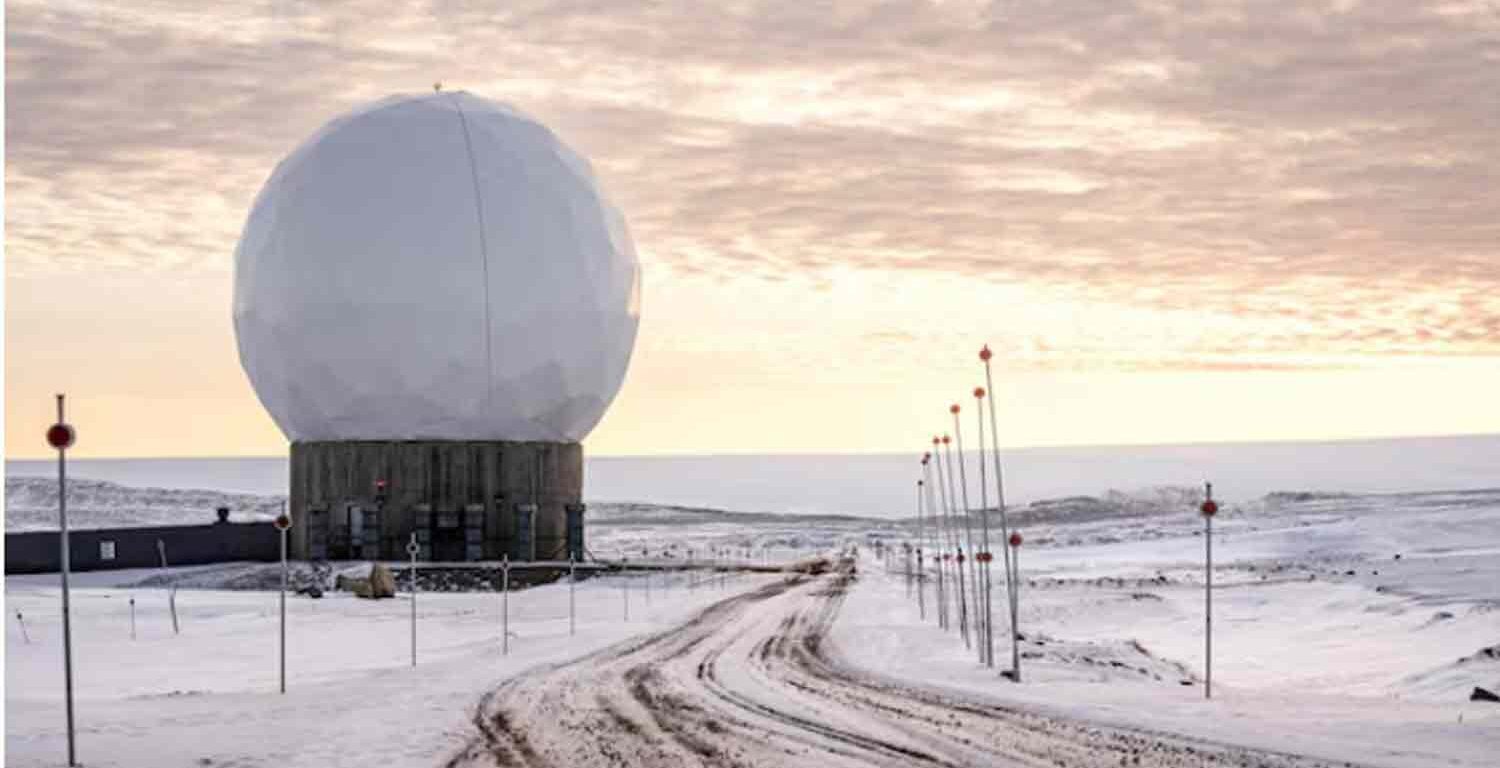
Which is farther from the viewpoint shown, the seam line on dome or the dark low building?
the dark low building

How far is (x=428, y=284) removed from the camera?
59500 mm

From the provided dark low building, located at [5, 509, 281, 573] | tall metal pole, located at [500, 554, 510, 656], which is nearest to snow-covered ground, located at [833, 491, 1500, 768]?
tall metal pole, located at [500, 554, 510, 656]

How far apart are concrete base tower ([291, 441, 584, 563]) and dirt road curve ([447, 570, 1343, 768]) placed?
26.0 meters

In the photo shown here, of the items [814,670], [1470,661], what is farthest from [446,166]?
[1470,661]

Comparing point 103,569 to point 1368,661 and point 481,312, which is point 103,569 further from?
point 1368,661

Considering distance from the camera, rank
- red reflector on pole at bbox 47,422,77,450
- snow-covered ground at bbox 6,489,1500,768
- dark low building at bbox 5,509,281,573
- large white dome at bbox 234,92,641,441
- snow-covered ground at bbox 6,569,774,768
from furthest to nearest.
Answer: dark low building at bbox 5,509,281,573, large white dome at bbox 234,92,641,441, snow-covered ground at bbox 6,489,1500,768, snow-covered ground at bbox 6,569,774,768, red reflector on pole at bbox 47,422,77,450

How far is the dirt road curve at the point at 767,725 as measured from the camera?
65.7ft

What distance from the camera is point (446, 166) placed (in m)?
60.9

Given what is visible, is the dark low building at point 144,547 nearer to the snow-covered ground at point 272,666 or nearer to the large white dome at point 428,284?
the snow-covered ground at point 272,666

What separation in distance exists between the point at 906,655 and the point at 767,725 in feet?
47.2

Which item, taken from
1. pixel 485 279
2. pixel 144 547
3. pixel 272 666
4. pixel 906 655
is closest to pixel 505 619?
pixel 272 666

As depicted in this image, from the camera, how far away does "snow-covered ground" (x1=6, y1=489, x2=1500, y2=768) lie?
21969 millimetres

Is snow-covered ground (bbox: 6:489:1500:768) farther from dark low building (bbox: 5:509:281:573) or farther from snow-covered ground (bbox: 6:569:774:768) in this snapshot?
dark low building (bbox: 5:509:281:573)

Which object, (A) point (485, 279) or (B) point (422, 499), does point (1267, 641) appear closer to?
(A) point (485, 279)
